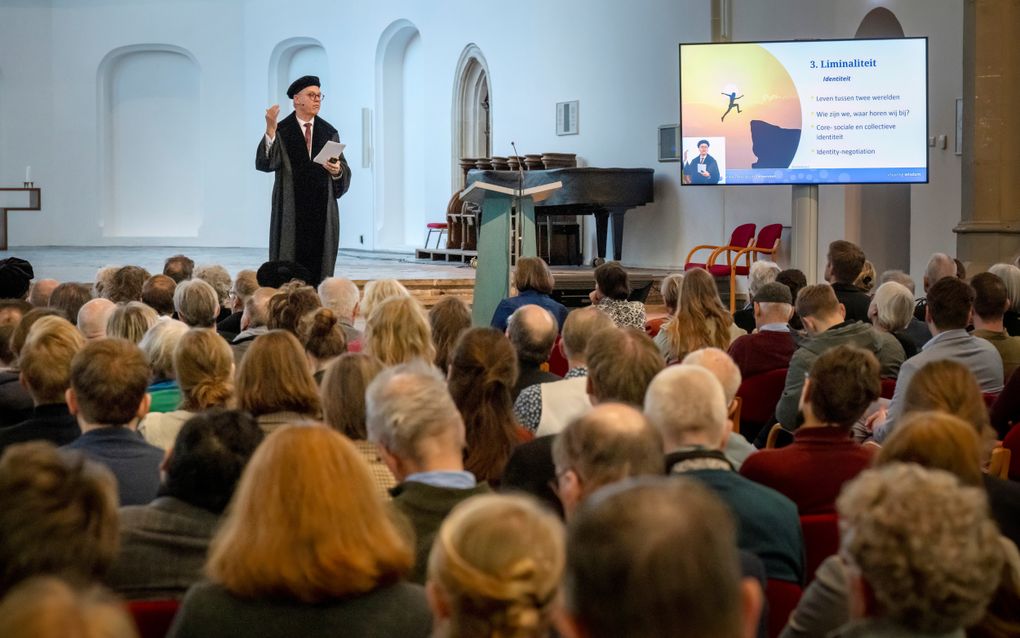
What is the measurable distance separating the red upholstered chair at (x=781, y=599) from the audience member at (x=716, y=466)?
0.03 metres

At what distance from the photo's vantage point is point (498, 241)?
8.00 m

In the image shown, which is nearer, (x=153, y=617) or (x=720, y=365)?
(x=153, y=617)

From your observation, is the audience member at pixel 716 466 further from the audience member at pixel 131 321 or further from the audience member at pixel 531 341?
the audience member at pixel 131 321

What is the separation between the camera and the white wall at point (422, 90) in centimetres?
1149

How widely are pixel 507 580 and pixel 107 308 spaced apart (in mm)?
3893

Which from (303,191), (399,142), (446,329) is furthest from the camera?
(399,142)

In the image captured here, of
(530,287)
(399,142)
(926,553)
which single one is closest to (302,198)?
(530,287)

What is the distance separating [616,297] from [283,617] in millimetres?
4703

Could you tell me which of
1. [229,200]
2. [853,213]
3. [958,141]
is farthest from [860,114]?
[229,200]

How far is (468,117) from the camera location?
16.6m

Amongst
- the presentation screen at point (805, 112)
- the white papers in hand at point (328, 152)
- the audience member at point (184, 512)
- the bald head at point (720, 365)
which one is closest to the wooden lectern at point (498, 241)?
the white papers in hand at point (328, 152)

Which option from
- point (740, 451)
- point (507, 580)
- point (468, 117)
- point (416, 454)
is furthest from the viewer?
point (468, 117)

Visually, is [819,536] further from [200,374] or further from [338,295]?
[338,295]

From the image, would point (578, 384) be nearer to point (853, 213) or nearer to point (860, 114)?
point (860, 114)
